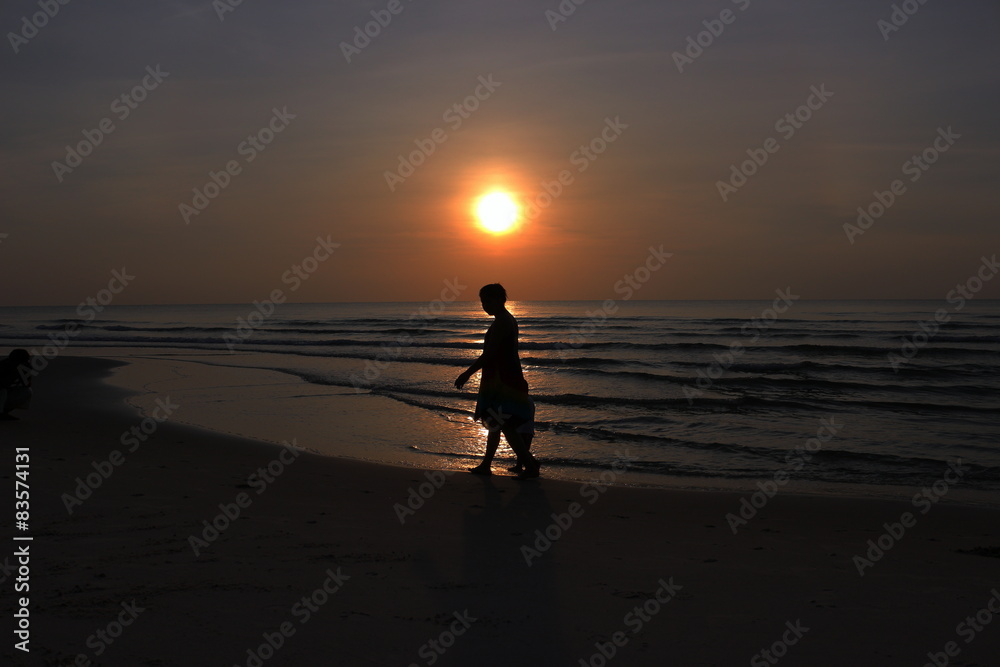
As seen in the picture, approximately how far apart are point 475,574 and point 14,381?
7902mm

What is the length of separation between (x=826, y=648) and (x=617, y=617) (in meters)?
0.96

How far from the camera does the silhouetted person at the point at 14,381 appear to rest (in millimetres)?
9094

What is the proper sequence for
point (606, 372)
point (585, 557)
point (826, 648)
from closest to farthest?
point (826, 648), point (585, 557), point (606, 372)

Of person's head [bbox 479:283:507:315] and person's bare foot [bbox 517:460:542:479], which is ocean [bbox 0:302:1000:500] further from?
person's head [bbox 479:283:507:315]

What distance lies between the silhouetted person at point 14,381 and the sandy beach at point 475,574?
9.33ft

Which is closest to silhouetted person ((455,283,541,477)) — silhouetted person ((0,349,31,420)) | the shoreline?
the shoreline

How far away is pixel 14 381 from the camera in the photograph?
9.23m

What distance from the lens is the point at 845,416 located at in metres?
12.4

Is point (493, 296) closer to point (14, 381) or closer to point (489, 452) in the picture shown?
point (489, 452)

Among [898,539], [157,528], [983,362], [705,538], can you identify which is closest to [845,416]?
[898,539]

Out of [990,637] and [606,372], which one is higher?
[606,372]

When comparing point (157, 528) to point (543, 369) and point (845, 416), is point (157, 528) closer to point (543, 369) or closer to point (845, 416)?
point (845, 416)

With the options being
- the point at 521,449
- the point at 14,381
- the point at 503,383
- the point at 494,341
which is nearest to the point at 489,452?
the point at 521,449

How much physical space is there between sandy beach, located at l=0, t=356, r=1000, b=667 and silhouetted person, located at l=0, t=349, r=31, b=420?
2.84 meters
